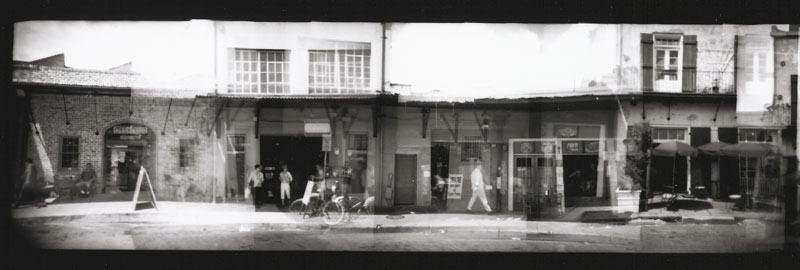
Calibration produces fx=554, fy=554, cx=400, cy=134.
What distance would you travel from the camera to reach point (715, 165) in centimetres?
915

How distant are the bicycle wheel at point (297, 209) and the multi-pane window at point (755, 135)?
24.0 feet

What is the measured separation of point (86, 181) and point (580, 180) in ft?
27.4

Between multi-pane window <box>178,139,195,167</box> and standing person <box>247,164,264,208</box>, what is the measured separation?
1.07 metres

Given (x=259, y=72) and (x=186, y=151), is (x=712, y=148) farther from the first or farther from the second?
(x=186, y=151)

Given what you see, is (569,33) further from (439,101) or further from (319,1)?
(319,1)

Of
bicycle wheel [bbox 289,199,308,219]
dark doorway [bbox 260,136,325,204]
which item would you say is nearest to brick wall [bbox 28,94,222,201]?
dark doorway [bbox 260,136,325,204]

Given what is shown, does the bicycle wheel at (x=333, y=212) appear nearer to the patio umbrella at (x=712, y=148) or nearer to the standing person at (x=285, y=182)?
the standing person at (x=285, y=182)

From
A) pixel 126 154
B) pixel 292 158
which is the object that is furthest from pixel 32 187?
pixel 292 158

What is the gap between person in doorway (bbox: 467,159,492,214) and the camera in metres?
9.72

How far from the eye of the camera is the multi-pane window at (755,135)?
8953 mm

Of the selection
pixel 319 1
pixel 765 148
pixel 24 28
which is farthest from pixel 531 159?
pixel 24 28

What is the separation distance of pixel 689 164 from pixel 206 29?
829 centimetres

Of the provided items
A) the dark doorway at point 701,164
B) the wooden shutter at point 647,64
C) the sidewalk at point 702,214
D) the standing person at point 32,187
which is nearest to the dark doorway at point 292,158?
the standing person at point 32,187

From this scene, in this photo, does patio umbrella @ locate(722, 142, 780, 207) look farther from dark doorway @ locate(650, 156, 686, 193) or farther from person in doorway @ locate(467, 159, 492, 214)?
person in doorway @ locate(467, 159, 492, 214)
